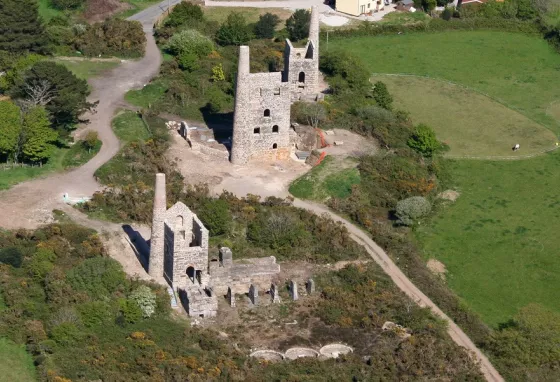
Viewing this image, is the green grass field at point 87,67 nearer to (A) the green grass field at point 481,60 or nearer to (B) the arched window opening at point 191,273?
(A) the green grass field at point 481,60

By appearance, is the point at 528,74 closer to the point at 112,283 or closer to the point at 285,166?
the point at 285,166

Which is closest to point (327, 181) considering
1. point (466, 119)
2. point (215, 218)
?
point (215, 218)

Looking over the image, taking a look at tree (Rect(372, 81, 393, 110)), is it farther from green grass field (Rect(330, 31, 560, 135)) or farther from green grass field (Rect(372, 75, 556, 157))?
green grass field (Rect(330, 31, 560, 135))

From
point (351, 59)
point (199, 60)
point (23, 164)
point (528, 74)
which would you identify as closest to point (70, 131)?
point (23, 164)

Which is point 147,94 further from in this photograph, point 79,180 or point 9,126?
point 79,180

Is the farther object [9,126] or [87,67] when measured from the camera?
[87,67]

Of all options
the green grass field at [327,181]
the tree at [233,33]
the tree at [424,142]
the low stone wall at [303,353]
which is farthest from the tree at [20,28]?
the low stone wall at [303,353]
